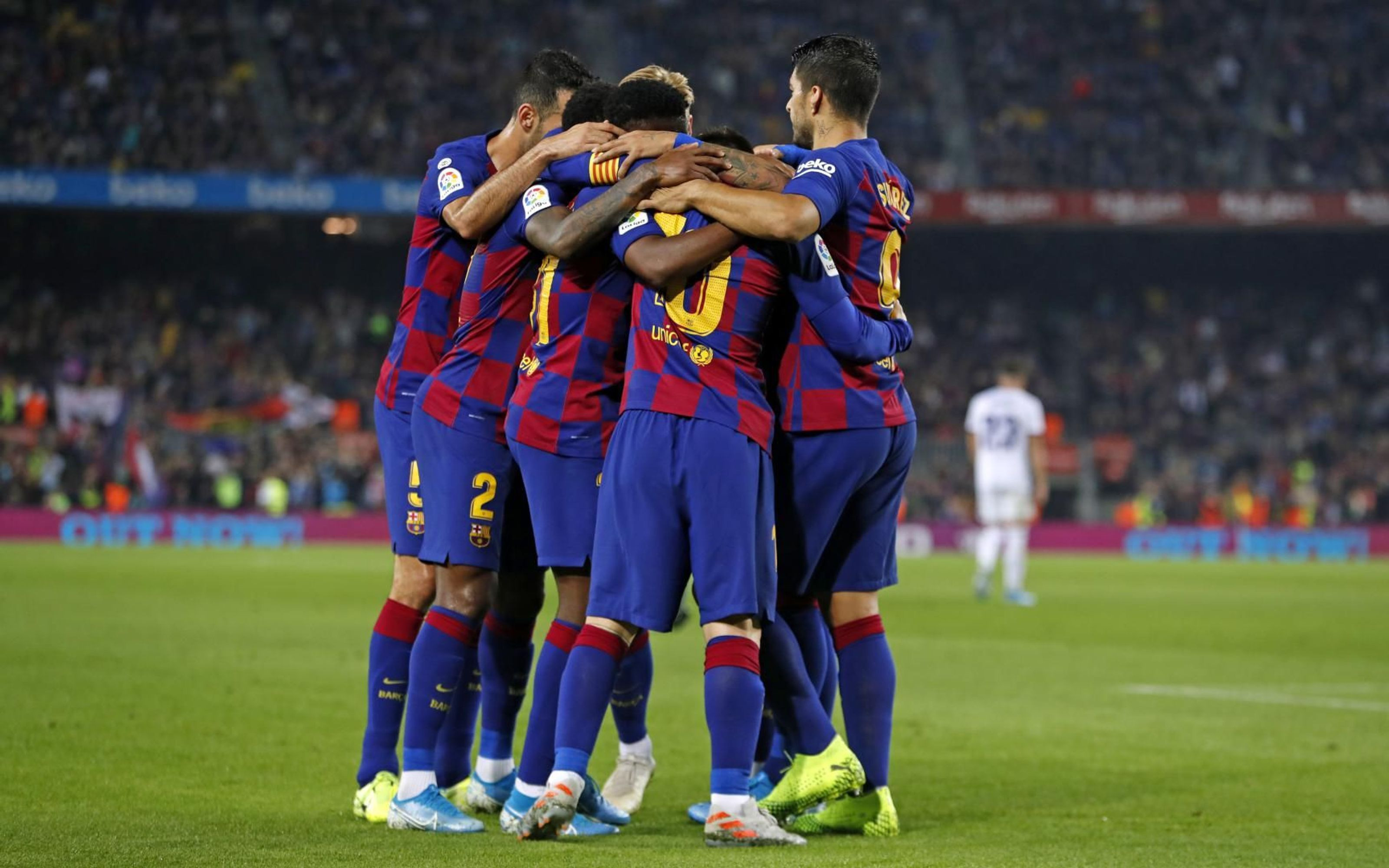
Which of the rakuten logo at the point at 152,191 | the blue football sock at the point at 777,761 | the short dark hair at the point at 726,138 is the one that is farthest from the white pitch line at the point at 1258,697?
the rakuten logo at the point at 152,191

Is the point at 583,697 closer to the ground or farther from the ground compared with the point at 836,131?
closer to the ground

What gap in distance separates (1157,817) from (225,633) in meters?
8.07

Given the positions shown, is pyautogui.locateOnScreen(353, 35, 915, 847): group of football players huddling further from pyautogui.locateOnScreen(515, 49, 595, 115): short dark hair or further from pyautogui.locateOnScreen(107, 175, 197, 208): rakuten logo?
pyautogui.locateOnScreen(107, 175, 197, 208): rakuten logo

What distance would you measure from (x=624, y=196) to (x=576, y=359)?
21.6 inches

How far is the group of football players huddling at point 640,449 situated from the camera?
16.3 feet

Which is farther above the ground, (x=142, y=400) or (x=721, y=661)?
(x=142, y=400)

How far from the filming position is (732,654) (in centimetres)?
496

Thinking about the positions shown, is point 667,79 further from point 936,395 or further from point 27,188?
point 936,395

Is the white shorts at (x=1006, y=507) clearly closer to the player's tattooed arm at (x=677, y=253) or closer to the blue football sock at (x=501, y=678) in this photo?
the blue football sock at (x=501, y=678)

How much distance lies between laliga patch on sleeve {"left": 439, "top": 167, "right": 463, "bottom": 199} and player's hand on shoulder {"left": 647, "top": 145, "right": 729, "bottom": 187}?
0.85 meters

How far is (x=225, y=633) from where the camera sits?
12164 mm

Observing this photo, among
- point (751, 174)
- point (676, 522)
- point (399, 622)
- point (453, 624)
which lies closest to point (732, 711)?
point (676, 522)

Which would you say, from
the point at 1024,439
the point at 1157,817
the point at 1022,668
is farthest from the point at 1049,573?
the point at 1157,817

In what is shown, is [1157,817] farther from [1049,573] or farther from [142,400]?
[142,400]
